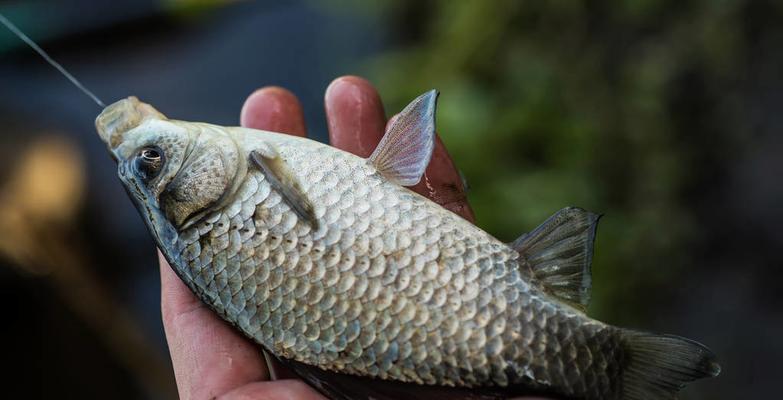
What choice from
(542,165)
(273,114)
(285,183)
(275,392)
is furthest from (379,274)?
(542,165)

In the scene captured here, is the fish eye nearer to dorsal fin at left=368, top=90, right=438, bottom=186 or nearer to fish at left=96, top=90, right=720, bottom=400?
fish at left=96, top=90, right=720, bottom=400

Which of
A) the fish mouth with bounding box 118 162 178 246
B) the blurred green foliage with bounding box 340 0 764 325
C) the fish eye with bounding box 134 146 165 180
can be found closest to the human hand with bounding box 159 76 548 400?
the fish mouth with bounding box 118 162 178 246

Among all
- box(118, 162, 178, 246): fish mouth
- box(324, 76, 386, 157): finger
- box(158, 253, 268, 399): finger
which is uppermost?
box(324, 76, 386, 157): finger

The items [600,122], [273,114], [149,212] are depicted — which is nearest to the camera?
[149,212]

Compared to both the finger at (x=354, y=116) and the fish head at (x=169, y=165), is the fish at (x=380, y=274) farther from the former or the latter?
the finger at (x=354, y=116)

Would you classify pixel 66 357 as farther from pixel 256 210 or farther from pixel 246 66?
pixel 256 210

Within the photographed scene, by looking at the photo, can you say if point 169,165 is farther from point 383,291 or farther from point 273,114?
point 273,114

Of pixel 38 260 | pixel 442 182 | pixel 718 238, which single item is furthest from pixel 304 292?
pixel 38 260
